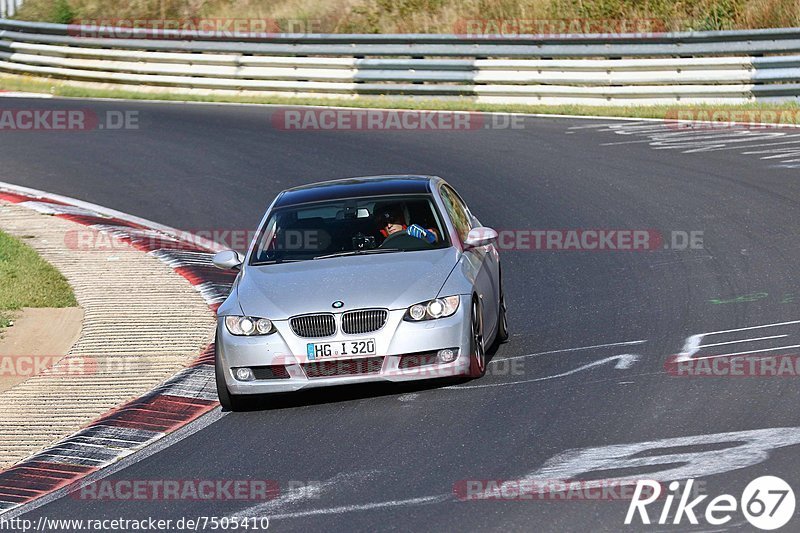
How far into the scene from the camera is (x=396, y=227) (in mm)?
10383

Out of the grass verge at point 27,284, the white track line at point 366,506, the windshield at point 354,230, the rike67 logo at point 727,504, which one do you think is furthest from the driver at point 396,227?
the rike67 logo at point 727,504

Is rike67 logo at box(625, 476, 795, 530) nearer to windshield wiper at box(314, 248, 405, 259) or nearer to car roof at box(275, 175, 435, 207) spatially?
windshield wiper at box(314, 248, 405, 259)

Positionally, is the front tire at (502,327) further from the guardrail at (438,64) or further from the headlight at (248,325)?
the guardrail at (438,64)

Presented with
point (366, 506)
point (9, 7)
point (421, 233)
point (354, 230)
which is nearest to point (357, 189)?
point (354, 230)

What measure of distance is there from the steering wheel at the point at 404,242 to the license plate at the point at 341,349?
131 cm

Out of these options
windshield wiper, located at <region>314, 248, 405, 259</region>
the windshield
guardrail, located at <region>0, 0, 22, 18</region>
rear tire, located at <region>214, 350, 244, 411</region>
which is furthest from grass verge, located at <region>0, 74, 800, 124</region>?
rear tire, located at <region>214, 350, 244, 411</region>

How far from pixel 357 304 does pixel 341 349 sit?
0.33 m

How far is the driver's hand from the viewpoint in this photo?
10227 millimetres

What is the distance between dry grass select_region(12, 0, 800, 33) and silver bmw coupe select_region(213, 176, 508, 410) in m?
17.0

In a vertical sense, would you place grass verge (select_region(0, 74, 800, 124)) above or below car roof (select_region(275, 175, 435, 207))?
below

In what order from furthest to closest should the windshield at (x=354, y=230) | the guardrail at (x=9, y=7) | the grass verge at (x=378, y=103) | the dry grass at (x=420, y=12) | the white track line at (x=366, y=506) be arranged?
the guardrail at (x=9, y=7)
the dry grass at (x=420, y=12)
the grass verge at (x=378, y=103)
the windshield at (x=354, y=230)
the white track line at (x=366, y=506)

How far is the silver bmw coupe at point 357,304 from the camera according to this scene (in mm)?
9023

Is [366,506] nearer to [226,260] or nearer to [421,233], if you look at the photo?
[421,233]

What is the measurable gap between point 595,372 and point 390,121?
14410 mm
